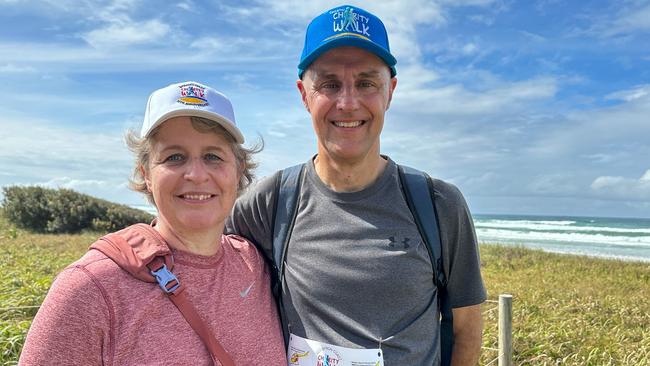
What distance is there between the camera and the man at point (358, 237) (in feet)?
8.35

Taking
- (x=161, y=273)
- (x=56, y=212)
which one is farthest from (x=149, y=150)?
(x=56, y=212)

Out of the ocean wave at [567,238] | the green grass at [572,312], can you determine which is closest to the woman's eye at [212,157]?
the green grass at [572,312]

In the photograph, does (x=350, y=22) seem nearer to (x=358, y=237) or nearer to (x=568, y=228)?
(x=358, y=237)

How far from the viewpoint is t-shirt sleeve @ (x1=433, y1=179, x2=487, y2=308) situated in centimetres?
271

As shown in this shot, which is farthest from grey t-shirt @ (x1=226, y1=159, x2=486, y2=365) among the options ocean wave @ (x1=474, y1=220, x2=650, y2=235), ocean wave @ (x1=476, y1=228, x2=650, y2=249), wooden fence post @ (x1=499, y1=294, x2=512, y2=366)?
ocean wave @ (x1=474, y1=220, x2=650, y2=235)

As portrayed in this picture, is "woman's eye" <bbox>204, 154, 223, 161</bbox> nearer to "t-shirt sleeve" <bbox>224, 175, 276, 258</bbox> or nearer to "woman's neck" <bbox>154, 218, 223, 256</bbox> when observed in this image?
"woman's neck" <bbox>154, 218, 223, 256</bbox>

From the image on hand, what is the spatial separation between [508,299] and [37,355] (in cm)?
483

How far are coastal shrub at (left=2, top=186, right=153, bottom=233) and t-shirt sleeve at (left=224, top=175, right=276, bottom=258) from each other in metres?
18.7

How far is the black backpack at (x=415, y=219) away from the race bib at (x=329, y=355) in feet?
0.41

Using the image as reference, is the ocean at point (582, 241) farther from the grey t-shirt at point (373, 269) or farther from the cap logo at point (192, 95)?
the cap logo at point (192, 95)

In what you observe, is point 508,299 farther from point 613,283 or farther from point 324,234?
point 613,283

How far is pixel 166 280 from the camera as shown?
1991 millimetres

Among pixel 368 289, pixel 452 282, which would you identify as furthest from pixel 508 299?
pixel 368 289

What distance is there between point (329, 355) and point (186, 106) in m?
1.28
